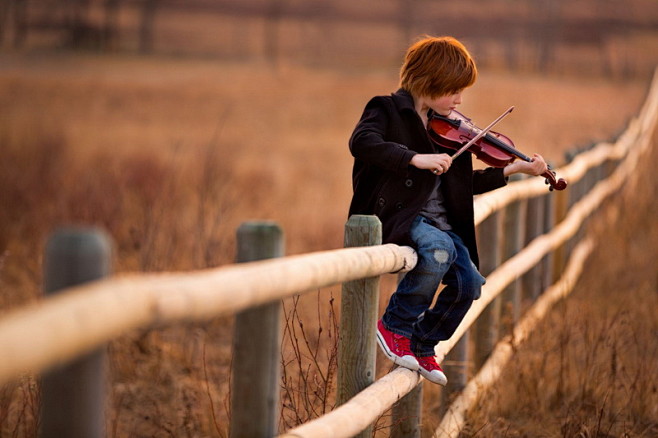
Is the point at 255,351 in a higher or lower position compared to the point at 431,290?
higher

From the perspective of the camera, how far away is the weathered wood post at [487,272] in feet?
17.8

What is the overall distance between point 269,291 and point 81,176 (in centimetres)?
982

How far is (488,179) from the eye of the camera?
4.24 meters

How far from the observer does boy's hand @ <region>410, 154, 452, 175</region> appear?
3684mm

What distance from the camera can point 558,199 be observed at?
26.6 feet

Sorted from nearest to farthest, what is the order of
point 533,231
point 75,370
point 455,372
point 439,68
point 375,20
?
1. point 75,370
2. point 439,68
3. point 455,372
4. point 533,231
5. point 375,20

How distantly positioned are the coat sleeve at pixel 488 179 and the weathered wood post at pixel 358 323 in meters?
0.96

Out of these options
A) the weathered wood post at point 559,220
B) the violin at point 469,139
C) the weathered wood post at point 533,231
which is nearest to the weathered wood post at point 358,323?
the violin at point 469,139

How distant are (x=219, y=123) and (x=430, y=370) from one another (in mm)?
11452

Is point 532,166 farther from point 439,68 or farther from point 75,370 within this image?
point 75,370

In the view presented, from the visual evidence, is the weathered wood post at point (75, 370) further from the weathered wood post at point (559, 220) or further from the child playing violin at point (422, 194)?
the weathered wood post at point (559, 220)

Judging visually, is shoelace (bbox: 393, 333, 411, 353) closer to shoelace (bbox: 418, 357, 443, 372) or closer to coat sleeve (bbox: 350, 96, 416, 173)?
shoelace (bbox: 418, 357, 443, 372)

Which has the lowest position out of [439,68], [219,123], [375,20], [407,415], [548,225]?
[375,20]

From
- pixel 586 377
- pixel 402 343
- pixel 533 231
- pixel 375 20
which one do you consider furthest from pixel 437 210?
pixel 375 20
